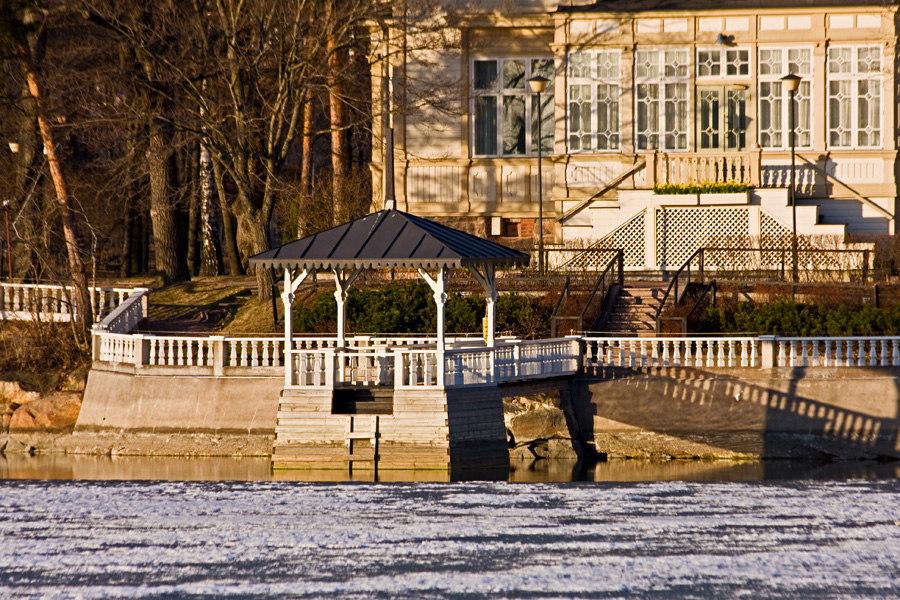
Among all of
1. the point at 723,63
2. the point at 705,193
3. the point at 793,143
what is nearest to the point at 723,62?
the point at 723,63

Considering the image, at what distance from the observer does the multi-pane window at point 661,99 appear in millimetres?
32844

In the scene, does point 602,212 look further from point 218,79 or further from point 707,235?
point 218,79

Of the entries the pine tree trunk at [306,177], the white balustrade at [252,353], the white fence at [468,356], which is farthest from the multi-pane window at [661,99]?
the white balustrade at [252,353]

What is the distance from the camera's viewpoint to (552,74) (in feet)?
112

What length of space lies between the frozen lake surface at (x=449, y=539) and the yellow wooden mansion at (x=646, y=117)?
14014 mm

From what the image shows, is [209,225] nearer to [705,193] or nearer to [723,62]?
[705,193]

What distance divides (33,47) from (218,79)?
16.4ft

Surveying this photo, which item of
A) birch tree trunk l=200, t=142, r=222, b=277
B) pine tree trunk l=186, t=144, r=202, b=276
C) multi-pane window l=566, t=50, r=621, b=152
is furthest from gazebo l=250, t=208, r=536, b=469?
pine tree trunk l=186, t=144, r=202, b=276

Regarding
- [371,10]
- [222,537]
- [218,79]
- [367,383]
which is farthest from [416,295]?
[222,537]

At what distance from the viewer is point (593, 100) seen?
33.1 m

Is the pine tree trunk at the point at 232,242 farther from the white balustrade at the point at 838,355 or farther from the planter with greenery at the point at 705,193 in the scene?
the white balustrade at the point at 838,355

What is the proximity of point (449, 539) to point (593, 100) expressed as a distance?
2048 centimetres

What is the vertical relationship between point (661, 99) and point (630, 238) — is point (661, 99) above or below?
above

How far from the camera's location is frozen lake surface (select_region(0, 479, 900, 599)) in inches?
490
